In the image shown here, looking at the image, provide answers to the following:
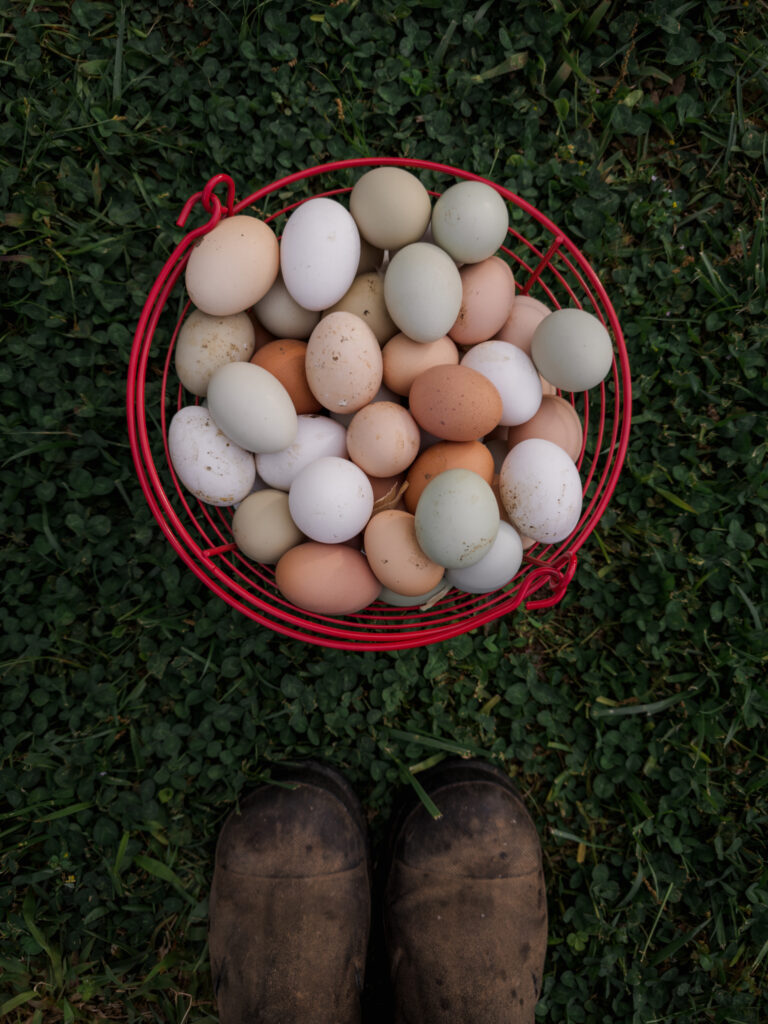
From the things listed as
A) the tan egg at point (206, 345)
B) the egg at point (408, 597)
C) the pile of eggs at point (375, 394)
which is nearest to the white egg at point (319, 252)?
the pile of eggs at point (375, 394)

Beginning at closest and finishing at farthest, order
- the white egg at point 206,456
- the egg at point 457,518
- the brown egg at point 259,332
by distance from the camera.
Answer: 1. the egg at point 457,518
2. the white egg at point 206,456
3. the brown egg at point 259,332

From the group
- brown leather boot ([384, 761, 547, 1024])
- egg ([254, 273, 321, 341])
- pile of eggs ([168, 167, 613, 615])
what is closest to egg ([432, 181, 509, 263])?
pile of eggs ([168, 167, 613, 615])

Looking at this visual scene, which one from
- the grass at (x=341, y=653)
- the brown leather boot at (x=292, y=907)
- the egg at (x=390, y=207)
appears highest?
the egg at (x=390, y=207)

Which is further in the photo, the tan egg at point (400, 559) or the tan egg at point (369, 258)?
the tan egg at point (369, 258)

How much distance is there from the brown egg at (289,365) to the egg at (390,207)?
206mm

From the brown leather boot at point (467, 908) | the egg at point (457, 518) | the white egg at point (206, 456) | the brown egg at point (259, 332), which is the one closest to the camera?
the egg at point (457, 518)

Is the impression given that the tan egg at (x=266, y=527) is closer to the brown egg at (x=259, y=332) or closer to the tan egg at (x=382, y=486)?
the tan egg at (x=382, y=486)

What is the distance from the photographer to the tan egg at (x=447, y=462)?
3.52 ft

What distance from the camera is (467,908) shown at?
4.33 ft

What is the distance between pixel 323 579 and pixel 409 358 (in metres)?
0.36

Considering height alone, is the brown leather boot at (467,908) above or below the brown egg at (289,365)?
below

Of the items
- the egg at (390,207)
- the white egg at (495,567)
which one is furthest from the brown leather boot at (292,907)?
the egg at (390,207)

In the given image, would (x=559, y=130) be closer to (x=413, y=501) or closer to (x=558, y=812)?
(x=413, y=501)

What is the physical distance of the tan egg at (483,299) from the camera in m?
1.11
